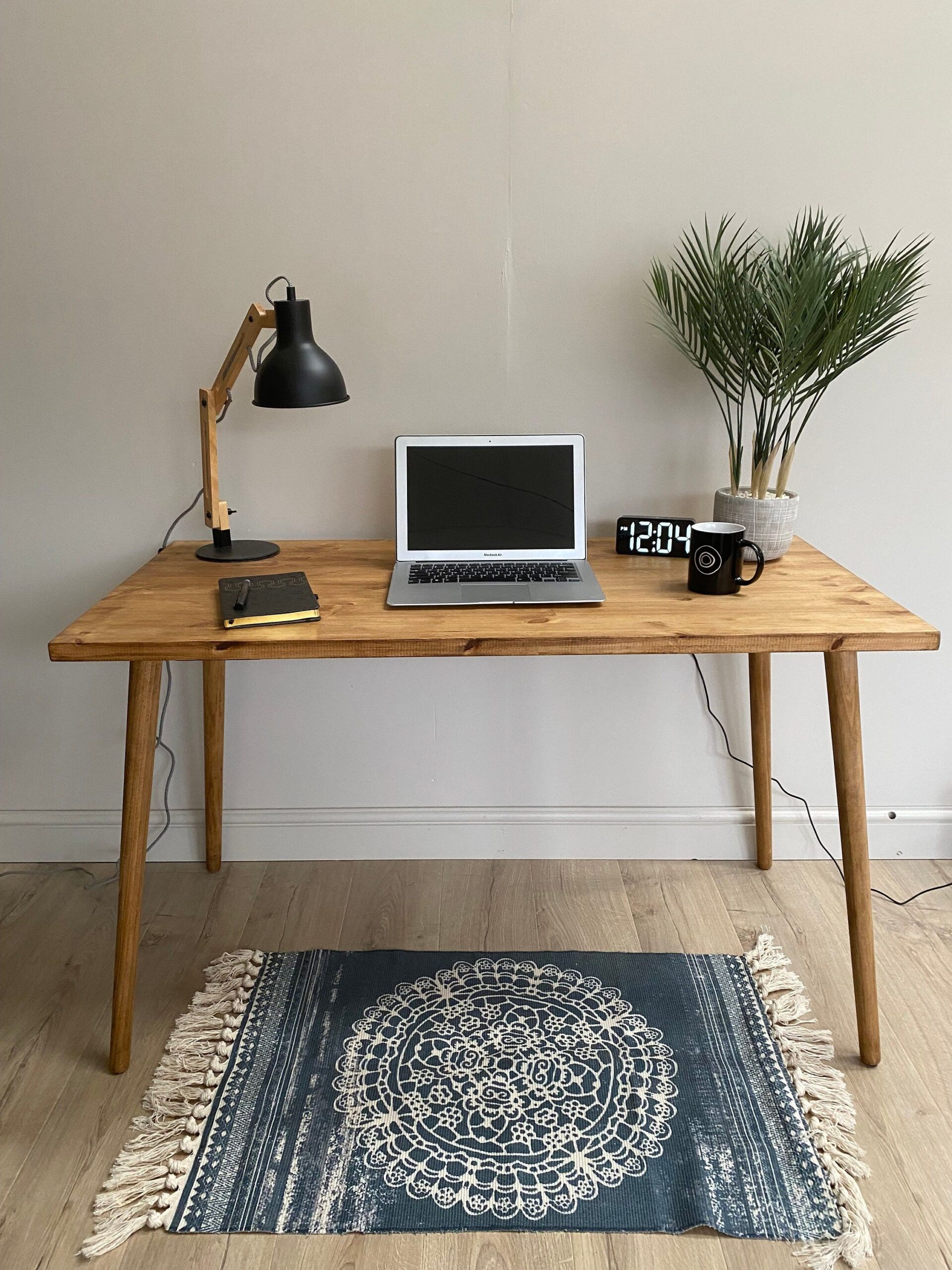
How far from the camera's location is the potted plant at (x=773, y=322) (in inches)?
68.0

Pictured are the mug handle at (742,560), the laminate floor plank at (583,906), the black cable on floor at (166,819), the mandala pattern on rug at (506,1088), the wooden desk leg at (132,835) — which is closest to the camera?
the mandala pattern on rug at (506,1088)

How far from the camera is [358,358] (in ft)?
6.70

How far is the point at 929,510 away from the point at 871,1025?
1.05 m

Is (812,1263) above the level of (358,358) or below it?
below

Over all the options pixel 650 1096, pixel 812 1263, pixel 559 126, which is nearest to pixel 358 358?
pixel 559 126

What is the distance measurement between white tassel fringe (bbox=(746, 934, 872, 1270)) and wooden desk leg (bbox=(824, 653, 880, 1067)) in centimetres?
9

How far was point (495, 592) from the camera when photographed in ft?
5.63

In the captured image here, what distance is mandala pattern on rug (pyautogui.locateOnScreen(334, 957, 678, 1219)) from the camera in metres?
1.47

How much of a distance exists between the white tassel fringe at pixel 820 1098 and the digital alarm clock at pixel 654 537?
0.78 m

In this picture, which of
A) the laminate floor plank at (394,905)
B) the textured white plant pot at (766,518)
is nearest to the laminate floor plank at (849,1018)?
the laminate floor plank at (394,905)

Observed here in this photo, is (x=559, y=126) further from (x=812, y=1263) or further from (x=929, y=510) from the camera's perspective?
(x=812, y=1263)

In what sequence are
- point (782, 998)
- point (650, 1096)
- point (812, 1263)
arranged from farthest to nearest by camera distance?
1. point (782, 998)
2. point (650, 1096)
3. point (812, 1263)

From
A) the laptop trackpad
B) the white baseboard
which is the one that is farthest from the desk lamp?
the white baseboard

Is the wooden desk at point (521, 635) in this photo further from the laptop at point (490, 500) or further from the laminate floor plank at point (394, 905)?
the laminate floor plank at point (394, 905)
